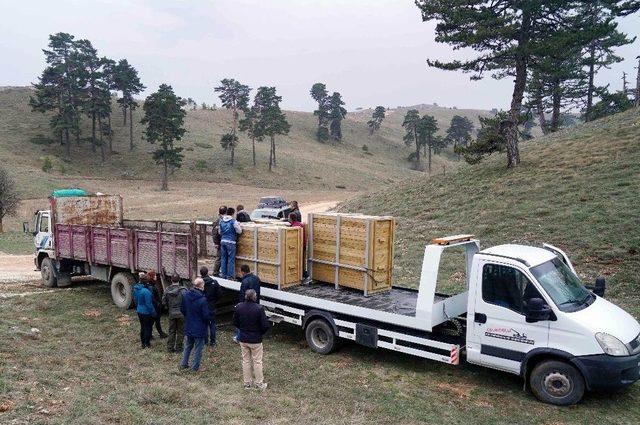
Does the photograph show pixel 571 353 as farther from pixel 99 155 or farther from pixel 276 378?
pixel 99 155

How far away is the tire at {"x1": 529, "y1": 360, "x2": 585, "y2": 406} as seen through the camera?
25.5 ft

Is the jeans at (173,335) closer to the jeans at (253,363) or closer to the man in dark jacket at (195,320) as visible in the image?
the man in dark jacket at (195,320)

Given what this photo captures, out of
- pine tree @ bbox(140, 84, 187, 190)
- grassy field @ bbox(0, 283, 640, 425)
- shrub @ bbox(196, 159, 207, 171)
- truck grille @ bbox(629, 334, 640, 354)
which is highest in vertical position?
pine tree @ bbox(140, 84, 187, 190)

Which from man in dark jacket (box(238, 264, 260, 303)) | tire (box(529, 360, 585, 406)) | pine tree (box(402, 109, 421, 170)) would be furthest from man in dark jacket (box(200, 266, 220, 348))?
pine tree (box(402, 109, 421, 170))

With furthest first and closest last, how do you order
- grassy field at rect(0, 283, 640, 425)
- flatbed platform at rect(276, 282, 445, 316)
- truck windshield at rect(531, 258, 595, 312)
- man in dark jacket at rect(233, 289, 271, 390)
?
flatbed platform at rect(276, 282, 445, 316)
man in dark jacket at rect(233, 289, 271, 390)
truck windshield at rect(531, 258, 595, 312)
grassy field at rect(0, 283, 640, 425)

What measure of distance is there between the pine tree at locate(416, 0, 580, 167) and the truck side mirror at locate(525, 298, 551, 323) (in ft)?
68.4

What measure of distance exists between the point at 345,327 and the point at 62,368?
5024 millimetres

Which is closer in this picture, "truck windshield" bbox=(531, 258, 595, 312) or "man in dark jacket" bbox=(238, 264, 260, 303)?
"truck windshield" bbox=(531, 258, 595, 312)

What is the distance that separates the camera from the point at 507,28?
25688 mm

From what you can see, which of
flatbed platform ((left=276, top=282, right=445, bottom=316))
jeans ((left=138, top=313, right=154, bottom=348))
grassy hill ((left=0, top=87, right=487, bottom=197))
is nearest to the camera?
flatbed platform ((left=276, top=282, right=445, bottom=316))

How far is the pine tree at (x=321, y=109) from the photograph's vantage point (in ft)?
370

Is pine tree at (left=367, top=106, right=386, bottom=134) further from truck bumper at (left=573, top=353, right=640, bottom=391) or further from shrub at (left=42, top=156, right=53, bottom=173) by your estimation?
truck bumper at (left=573, top=353, right=640, bottom=391)

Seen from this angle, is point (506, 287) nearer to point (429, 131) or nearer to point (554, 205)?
point (554, 205)

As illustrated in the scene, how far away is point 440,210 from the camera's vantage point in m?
25.8
